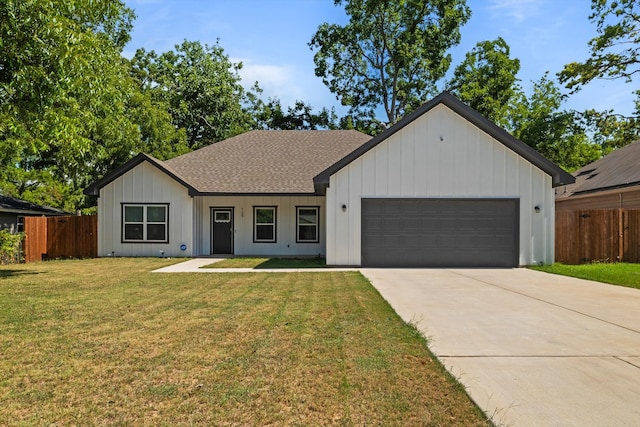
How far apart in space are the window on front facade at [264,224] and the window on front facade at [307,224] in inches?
42.2

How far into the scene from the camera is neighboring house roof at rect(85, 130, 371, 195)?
1728 centimetres

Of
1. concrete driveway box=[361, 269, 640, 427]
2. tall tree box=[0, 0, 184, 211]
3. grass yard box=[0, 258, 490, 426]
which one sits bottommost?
concrete driveway box=[361, 269, 640, 427]

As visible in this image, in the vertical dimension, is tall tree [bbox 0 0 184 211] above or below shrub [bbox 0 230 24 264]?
above

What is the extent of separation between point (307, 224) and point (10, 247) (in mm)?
10700

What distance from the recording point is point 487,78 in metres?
31.5

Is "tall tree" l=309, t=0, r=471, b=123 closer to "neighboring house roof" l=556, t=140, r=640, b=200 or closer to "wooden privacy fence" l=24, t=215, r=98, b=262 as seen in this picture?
"neighboring house roof" l=556, t=140, r=640, b=200

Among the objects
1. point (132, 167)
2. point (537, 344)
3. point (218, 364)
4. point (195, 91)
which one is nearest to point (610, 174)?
point (537, 344)

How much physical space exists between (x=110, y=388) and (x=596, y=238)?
16.0 m

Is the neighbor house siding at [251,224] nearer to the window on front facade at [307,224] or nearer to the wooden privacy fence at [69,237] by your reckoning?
the window on front facade at [307,224]

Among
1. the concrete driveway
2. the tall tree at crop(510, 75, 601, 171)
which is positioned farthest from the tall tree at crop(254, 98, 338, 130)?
the concrete driveway

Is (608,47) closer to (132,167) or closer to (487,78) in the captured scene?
(487,78)

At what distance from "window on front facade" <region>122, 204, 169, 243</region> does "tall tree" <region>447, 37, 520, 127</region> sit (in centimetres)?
2300

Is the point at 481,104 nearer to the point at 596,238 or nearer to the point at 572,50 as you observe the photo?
the point at 572,50

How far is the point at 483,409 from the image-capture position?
3.40 m
